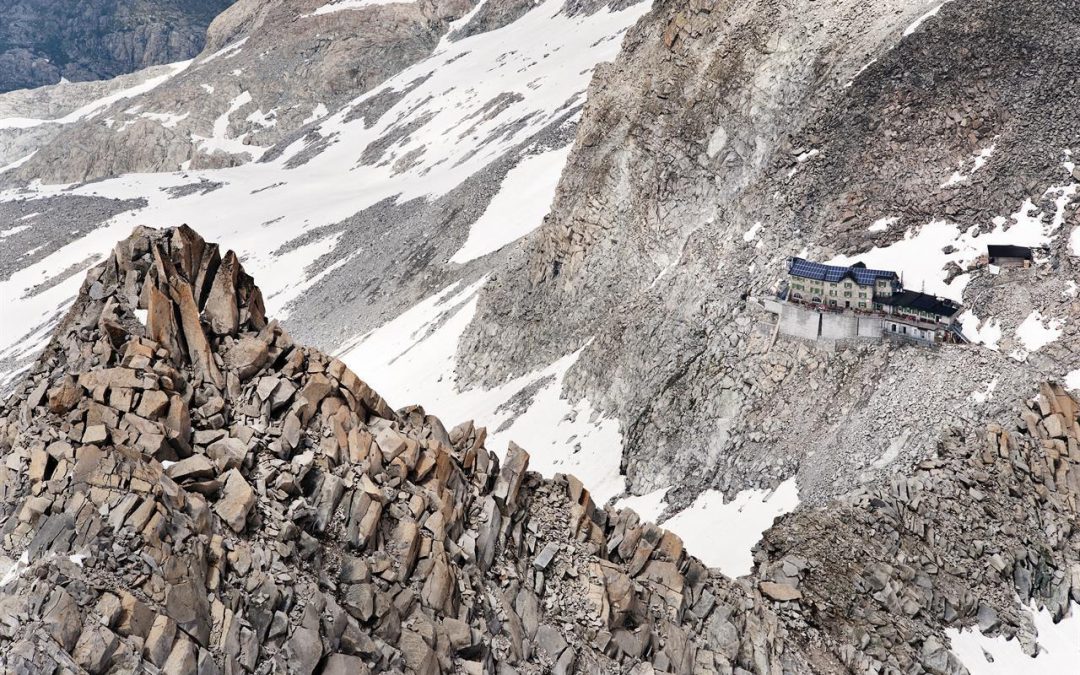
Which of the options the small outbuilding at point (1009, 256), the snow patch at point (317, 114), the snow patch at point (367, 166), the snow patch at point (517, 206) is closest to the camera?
the small outbuilding at point (1009, 256)

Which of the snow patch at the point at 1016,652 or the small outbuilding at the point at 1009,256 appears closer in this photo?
the snow patch at the point at 1016,652

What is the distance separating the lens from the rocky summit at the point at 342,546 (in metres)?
13.7

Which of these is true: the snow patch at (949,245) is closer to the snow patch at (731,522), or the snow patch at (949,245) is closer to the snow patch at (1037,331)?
the snow patch at (1037,331)

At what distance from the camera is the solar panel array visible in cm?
3538

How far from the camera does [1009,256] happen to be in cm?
3441

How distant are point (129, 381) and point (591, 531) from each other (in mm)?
10626

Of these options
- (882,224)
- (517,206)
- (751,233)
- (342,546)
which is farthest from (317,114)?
(342,546)

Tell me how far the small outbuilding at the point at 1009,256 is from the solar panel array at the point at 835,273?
12.2 ft

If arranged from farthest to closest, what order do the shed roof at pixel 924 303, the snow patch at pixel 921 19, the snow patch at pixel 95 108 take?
the snow patch at pixel 95 108 < the snow patch at pixel 921 19 < the shed roof at pixel 924 303

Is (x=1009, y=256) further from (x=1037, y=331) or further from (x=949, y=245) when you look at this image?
(x=1037, y=331)

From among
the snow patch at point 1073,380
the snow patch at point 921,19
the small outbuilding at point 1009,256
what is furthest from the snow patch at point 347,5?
the snow patch at point 1073,380

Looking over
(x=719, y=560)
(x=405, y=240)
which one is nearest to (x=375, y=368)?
(x=405, y=240)

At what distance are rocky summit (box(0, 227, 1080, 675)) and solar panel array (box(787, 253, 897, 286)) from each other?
11.8 m

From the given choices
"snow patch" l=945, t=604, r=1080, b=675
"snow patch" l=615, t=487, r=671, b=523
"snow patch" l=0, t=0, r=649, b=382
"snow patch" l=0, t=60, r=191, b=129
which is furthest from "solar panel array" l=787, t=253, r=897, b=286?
"snow patch" l=0, t=60, r=191, b=129
